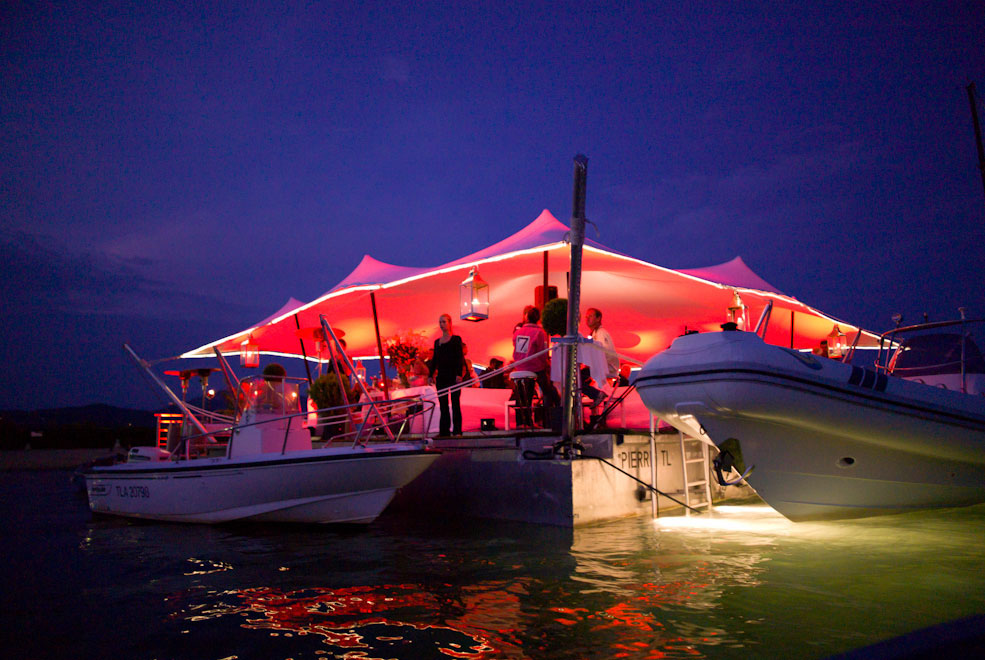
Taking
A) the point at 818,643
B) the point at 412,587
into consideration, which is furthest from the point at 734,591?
the point at 412,587

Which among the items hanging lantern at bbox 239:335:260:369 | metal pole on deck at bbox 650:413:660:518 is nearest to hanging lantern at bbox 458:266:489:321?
metal pole on deck at bbox 650:413:660:518

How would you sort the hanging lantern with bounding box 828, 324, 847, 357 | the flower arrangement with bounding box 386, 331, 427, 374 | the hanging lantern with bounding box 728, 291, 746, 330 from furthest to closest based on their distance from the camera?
1. the hanging lantern with bounding box 828, 324, 847, 357
2. the flower arrangement with bounding box 386, 331, 427, 374
3. the hanging lantern with bounding box 728, 291, 746, 330

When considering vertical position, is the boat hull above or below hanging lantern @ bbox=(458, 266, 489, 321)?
below

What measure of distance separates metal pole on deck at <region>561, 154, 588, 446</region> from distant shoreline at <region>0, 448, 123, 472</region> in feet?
71.1

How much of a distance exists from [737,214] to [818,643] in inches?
3662

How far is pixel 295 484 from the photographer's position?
723 centimetres

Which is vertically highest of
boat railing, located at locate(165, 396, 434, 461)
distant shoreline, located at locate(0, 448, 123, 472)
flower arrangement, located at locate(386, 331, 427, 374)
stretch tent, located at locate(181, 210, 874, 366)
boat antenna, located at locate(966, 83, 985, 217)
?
boat antenna, located at locate(966, 83, 985, 217)

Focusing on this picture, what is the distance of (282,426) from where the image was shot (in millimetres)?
8211

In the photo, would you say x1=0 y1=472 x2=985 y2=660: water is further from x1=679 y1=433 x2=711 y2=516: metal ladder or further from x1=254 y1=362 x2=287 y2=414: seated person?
x1=254 y1=362 x2=287 y2=414: seated person

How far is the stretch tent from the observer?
984 cm

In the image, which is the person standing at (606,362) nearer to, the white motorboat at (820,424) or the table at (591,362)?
the table at (591,362)


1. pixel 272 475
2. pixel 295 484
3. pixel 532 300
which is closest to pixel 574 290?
pixel 295 484

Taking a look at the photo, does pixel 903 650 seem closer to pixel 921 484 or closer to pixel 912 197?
pixel 921 484

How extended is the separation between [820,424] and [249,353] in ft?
37.3
